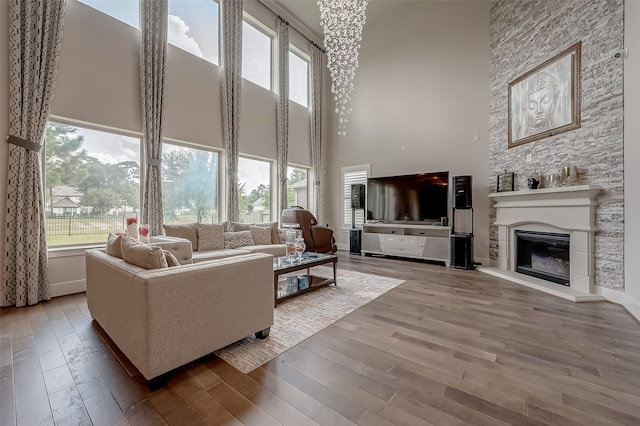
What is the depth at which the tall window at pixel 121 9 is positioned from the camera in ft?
11.5

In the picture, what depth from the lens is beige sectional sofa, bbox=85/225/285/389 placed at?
1487mm

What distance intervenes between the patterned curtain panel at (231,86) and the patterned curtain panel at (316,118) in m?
2.38

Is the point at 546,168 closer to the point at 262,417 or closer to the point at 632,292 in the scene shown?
the point at 632,292

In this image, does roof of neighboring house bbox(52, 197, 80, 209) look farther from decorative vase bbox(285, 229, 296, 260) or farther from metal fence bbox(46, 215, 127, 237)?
decorative vase bbox(285, 229, 296, 260)

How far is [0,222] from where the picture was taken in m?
2.87

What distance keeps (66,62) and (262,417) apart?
4435 mm

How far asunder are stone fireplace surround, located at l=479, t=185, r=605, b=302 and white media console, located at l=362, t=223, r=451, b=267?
0.90m

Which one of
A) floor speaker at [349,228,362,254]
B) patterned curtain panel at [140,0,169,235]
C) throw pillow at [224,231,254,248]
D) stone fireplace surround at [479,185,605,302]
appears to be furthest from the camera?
floor speaker at [349,228,362,254]

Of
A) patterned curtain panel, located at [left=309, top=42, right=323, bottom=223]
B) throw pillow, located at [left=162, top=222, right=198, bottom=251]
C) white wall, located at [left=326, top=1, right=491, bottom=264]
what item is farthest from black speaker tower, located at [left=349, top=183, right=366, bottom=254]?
throw pillow, located at [left=162, top=222, right=198, bottom=251]

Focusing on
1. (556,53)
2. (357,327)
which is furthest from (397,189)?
(357,327)

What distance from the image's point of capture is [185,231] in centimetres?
396

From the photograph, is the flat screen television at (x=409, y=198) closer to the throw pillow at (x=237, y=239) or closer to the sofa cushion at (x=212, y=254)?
the throw pillow at (x=237, y=239)

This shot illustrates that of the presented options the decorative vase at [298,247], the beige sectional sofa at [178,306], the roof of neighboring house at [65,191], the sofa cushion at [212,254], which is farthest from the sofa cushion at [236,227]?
the beige sectional sofa at [178,306]

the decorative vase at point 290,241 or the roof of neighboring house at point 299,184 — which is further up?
the roof of neighboring house at point 299,184
